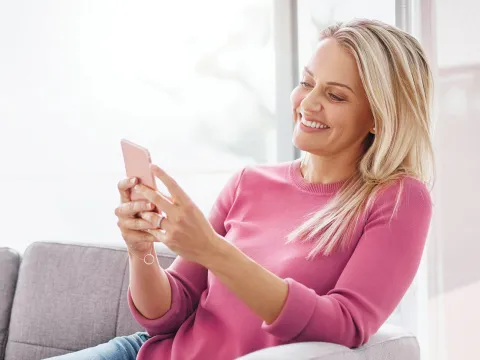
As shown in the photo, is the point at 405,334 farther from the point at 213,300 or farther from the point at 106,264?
the point at 106,264

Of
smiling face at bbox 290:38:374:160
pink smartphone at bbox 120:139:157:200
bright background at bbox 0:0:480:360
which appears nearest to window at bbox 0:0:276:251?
bright background at bbox 0:0:480:360

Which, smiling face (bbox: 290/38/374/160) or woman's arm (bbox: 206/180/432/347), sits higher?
smiling face (bbox: 290/38/374/160)

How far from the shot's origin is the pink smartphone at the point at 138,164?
1.37 metres

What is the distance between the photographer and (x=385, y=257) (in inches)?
56.7

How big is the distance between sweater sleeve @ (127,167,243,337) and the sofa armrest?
39 cm

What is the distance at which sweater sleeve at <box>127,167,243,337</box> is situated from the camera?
1.67 metres

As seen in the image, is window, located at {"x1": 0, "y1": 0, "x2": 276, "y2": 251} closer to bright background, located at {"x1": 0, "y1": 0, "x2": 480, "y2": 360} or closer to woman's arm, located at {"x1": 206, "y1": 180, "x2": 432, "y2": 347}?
bright background, located at {"x1": 0, "y1": 0, "x2": 480, "y2": 360}

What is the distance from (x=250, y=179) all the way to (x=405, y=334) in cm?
50

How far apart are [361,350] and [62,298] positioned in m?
1.01

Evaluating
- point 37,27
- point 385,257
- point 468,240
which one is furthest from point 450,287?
point 37,27

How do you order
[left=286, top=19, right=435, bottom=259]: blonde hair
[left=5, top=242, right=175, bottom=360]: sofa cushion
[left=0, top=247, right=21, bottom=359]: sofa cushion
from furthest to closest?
[left=0, top=247, right=21, bottom=359]: sofa cushion
[left=5, top=242, right=175, bottom=360]: sofa cushion
[left=286, top=19, right=435, bottom=259]: blonde hair

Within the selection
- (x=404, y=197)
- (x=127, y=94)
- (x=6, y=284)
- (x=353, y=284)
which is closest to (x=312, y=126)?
(x=404, y=197)

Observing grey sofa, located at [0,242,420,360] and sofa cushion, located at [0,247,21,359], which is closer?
grey sofa, located at [0,242,420,360]

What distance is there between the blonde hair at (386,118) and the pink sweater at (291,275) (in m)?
0.04
